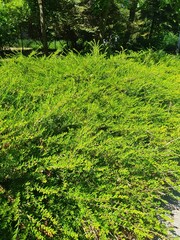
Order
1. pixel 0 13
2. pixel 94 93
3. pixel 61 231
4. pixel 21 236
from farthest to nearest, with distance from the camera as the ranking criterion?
pixel 0 13 < pixel 94 93 < pixel 61 231 < pixel 21 236

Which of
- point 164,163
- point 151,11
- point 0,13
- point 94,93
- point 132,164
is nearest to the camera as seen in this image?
point 132,164

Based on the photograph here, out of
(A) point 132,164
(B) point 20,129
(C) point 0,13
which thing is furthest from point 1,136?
(C) point 0,13

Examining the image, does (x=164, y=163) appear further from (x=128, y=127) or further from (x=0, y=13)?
(x=0, y=13)

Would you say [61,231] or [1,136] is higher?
[1,136]

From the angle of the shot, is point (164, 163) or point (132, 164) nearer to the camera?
point (132, 164)

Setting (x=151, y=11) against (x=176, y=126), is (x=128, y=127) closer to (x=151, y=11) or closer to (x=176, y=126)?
(x=176, y=126)

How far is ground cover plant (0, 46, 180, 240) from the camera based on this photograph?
1.70 meters

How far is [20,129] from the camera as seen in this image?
1.88m

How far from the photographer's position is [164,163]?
92.5 inches

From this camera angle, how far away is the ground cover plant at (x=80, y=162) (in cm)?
170

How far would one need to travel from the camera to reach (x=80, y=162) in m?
1.84

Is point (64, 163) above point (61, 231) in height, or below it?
above

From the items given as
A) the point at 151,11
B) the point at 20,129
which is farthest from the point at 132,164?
the point at 151,11

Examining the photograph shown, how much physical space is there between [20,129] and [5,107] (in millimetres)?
417
